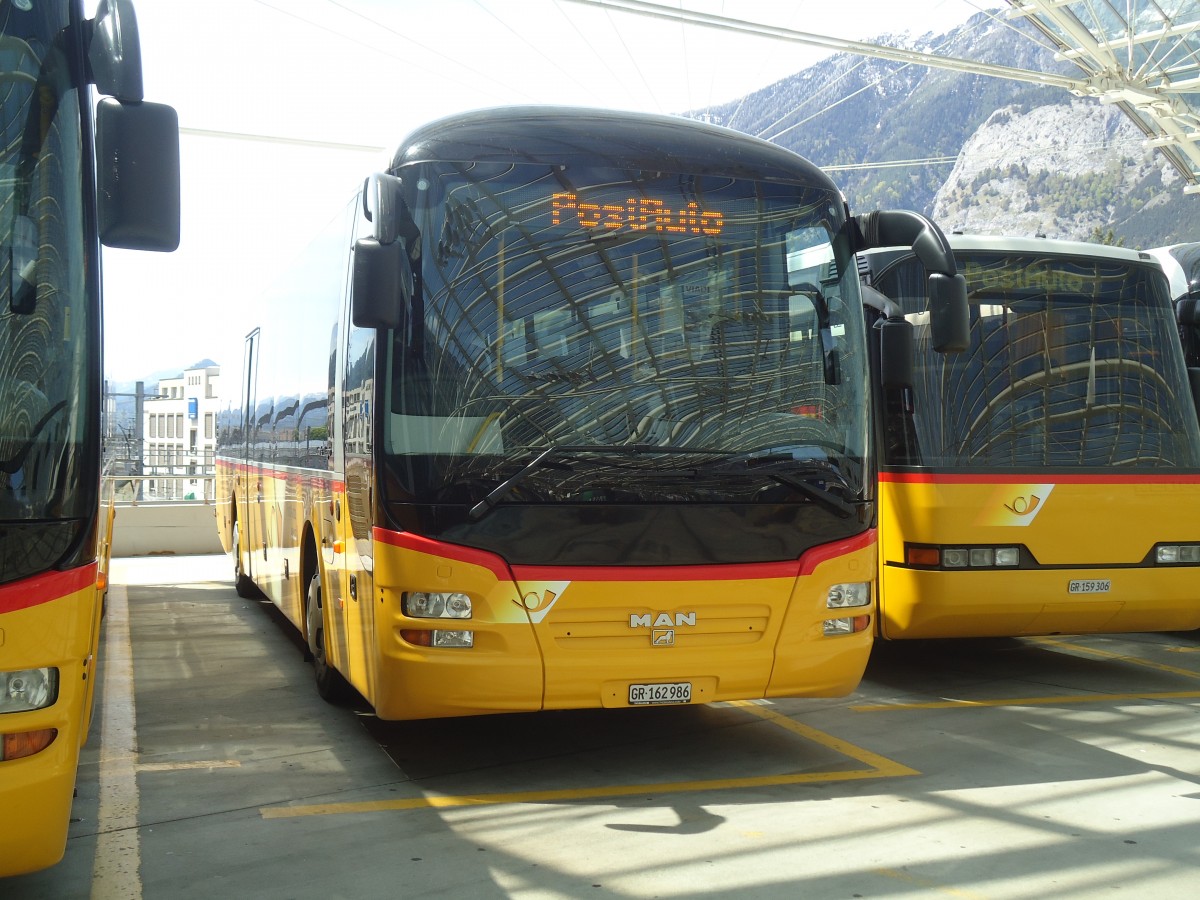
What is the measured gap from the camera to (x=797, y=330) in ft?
22.0

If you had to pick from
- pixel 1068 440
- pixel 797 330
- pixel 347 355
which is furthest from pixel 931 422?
pixel 347 355

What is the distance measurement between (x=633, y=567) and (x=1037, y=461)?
3.73 metres

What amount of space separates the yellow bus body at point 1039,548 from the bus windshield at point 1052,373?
0.55 feet

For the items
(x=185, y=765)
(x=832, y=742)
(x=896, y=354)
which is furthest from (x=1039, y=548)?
(x=185, y=765)

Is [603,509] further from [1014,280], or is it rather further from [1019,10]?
[1019,10]

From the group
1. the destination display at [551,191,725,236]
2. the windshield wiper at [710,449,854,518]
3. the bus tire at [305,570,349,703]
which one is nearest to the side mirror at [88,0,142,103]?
the destination display at [551,191,725,236]

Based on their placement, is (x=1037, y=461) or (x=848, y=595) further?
(x=1037, y=461)

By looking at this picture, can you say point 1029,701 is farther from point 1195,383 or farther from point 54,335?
point 54,335

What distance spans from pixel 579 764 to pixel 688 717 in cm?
135

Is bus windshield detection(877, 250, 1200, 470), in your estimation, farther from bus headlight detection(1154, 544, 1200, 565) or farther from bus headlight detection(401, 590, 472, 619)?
bus headlight detection(401, 590, 472, 619)

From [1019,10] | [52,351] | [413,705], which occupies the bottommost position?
[413,705]

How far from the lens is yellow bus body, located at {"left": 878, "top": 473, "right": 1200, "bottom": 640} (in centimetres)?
863

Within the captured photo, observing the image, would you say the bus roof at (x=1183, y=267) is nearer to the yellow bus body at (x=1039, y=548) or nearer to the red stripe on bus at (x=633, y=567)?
the yellow bus body at (x=1039, y=548)

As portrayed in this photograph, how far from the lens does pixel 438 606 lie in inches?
242
